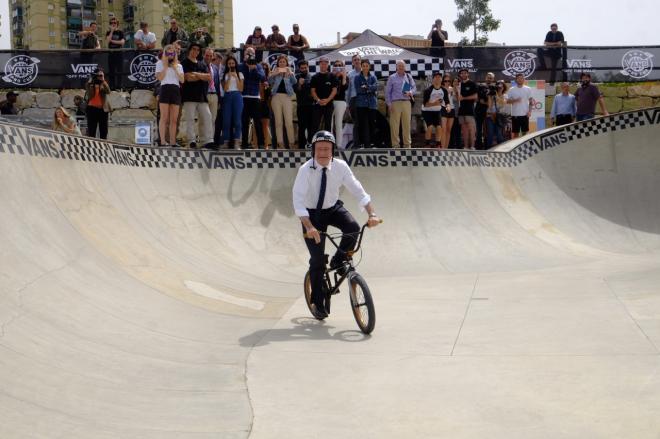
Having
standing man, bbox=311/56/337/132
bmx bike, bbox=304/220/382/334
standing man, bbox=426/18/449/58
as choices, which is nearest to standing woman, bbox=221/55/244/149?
standing man, bbox=311/56/337/132

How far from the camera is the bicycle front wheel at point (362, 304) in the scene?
7121 millimetres

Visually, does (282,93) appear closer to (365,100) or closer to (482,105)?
(365,100)

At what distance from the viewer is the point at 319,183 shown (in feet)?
25.6

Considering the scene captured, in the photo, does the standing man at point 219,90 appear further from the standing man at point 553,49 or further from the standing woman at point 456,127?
the standing man at point 553,49

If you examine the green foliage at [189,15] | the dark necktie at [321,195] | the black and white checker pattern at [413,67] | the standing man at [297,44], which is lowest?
the dark necktie at [321,195]

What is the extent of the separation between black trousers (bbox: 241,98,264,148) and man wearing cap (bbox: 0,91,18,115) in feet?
17.5

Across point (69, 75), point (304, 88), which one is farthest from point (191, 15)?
point (304, 88)

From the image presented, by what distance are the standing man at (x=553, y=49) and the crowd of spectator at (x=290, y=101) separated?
6.58 feet

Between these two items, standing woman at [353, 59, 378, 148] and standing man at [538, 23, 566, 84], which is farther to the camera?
standing man at [538, 23, 566, 84]

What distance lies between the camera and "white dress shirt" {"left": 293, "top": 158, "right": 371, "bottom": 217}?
25.2 feet

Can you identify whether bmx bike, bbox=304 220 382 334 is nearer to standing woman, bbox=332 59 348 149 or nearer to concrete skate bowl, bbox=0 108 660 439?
concrete skate bowl, bbox=0 108 660 439

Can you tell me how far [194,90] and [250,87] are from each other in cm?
131

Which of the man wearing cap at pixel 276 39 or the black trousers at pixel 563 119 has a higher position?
the man wearing cap at pixel 276 39

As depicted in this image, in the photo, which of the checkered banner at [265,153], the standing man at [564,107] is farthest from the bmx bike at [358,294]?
the standing man at [564,107]
